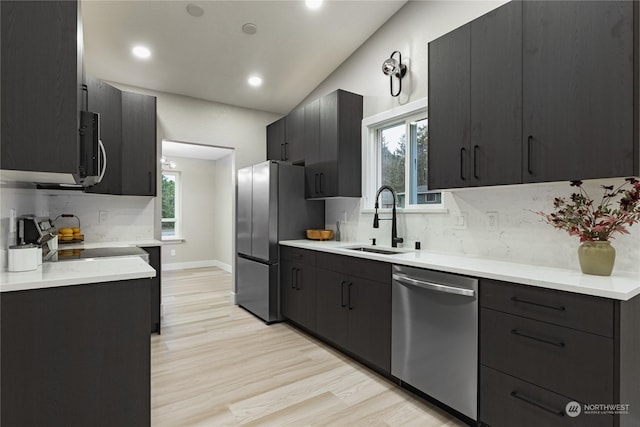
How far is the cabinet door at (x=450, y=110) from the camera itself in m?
2.25

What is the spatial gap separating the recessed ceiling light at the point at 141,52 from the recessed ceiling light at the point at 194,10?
2.34 ft

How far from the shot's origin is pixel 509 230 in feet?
7.63

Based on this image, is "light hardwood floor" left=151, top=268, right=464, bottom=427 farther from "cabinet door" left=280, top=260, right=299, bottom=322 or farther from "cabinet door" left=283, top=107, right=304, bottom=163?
"cabinet door" left=283, top=107, right=304, bottom=163

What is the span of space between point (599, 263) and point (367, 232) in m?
2.06

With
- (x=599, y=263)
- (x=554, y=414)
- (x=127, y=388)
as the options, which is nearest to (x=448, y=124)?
(x=599, y=263)

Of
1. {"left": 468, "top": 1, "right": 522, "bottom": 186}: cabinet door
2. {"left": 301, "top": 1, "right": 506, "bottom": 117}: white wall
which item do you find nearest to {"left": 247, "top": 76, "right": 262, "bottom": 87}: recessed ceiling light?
{"left": 301, "top": 1, "right": 506, "bottom": 117}: white wall

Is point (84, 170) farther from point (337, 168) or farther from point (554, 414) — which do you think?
point (554, 414)

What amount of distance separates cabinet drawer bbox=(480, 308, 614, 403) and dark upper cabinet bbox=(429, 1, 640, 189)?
31.7 inches

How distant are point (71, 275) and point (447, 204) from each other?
2.52 m

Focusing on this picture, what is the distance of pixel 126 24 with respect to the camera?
3.03 m

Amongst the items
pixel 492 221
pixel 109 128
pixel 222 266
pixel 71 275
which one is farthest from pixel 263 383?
pixel 222 266

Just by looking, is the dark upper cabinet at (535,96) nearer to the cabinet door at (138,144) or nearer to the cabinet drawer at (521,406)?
the cabinet drawer at (521,406)

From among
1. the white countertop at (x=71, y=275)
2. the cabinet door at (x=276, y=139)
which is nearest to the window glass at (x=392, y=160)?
the cabinet door at (x=276, y=139)

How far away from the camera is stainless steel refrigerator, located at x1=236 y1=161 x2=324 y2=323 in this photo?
12.2 feet
